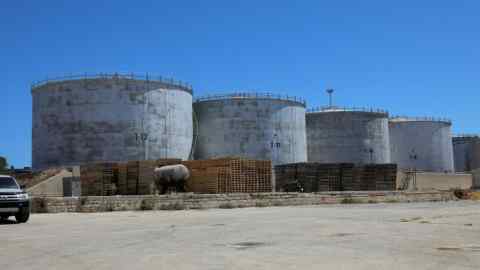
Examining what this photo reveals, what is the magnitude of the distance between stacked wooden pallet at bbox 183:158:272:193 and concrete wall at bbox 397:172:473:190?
19388mm

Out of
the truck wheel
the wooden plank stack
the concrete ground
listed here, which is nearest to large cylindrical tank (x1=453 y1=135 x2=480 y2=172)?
the wooden plank stack

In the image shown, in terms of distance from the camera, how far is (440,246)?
873 cm

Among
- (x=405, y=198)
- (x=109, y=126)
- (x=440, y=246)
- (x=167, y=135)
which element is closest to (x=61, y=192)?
(x=109, y=126)

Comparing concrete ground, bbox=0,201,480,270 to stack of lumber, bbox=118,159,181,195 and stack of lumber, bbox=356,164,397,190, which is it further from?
stack of lumber, bbox=356,164,397,190

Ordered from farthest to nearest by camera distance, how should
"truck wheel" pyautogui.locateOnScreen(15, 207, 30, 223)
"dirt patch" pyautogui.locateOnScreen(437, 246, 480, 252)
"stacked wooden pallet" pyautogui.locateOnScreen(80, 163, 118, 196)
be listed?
"stacked wooden pallet" pyautogui.locateOnScreen(80, 163, 118, 196), "truck wheel" pyautogui.locateOnScreen(15, 207, 30, 223), "dirt patch" pyautogui.locateOnScreen(437, 246, 480, 252)

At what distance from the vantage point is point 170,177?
27875 millimetres

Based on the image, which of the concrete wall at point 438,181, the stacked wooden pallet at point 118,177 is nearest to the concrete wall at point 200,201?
the stacked wooden pallet at point 118,177

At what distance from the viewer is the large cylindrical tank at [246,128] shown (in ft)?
151

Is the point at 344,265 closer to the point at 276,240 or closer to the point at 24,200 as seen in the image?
the point at 276,240

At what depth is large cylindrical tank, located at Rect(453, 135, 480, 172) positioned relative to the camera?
253 feet

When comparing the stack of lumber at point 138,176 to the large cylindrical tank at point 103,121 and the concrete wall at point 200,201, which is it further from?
the large cylindrical tank at point 103,121

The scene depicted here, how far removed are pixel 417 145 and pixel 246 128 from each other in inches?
990

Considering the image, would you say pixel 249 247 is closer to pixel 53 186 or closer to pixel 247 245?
pixel 247 245

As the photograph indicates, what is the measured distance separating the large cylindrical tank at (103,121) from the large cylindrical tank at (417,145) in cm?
3035
